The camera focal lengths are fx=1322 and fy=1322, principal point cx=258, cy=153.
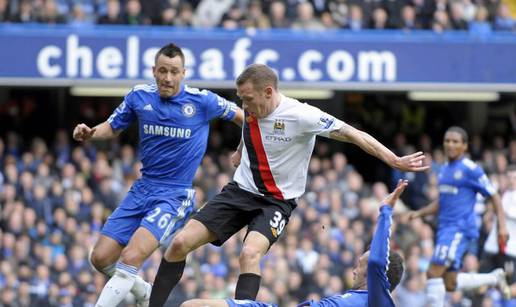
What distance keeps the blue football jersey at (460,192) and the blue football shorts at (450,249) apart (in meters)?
0.08

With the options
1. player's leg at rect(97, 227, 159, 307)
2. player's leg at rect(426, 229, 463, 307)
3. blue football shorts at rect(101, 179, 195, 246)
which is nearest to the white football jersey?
blue football shorts at rect(101, 179, 195, 246)

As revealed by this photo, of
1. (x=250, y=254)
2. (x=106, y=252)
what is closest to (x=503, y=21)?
(x=106, y=252)

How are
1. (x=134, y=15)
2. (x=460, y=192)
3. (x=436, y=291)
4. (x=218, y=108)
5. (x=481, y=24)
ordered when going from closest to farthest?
(x=218, y=108) < (x=436, y=291) < (x=460, y=192) < (x=134, y=15) < (x=481, y=24)

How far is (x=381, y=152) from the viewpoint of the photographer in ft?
33.6

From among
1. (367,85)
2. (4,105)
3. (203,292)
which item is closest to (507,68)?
(367,85)

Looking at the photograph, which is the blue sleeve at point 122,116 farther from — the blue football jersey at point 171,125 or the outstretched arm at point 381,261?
the outstretched arm at point 381,261

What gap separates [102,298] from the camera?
11156 mm

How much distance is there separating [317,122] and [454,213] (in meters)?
4.92

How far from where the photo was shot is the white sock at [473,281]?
15.3 metres

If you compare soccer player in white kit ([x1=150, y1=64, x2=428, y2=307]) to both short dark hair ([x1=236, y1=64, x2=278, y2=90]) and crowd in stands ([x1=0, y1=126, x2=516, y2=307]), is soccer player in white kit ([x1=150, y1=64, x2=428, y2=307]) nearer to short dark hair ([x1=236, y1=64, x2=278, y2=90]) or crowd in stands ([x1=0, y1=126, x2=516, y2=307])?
short dark hair ([x1=236, y1=64, x2=278, y2=90])

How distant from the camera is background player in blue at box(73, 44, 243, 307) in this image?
11.3m

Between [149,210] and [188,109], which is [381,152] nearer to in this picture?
[188,109]

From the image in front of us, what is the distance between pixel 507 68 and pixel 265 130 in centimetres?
1205

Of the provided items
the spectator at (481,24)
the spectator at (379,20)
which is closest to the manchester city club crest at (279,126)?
the spectator at (379,20)
